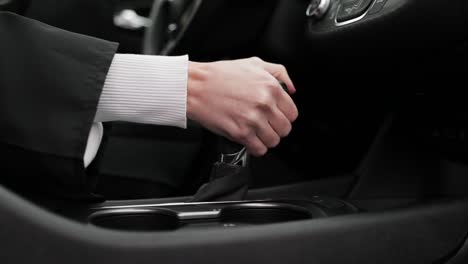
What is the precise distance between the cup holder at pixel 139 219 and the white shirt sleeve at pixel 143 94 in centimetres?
6

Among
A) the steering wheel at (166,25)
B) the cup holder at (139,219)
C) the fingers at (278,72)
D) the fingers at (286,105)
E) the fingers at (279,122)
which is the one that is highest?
the fingers at (278,72)

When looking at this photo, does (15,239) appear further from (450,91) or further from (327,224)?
(450,91)

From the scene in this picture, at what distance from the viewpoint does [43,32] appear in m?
0.48

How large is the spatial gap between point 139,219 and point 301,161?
45 cm

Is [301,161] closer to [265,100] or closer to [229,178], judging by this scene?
[229,178]

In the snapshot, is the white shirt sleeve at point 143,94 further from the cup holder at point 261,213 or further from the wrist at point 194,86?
the cup holder at point 261,213

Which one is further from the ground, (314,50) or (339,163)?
(314,50)

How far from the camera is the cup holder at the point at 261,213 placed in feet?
1.92

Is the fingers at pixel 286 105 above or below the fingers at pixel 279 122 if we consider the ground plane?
above

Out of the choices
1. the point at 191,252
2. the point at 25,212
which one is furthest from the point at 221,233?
the point at 25,212

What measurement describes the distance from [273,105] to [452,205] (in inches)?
8.4

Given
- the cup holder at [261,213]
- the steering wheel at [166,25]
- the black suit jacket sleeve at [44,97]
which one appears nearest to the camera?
the black suit jacket sleeve at [44,97]

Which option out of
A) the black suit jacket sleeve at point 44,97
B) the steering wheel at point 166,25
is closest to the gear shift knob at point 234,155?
the black suit jacket sleeve at point 44,97

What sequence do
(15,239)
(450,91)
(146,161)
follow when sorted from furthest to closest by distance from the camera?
(146,161)
(450,91)
(15,239)
